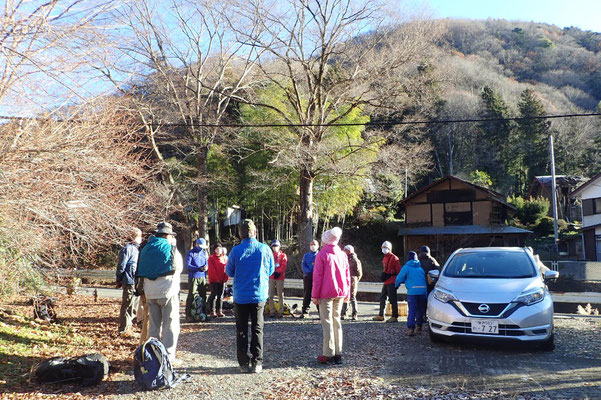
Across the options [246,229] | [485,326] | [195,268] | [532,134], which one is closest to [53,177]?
[246,229]

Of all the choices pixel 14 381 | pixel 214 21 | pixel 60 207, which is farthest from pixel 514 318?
pixel 214 21

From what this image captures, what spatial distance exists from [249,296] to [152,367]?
1.37 meters

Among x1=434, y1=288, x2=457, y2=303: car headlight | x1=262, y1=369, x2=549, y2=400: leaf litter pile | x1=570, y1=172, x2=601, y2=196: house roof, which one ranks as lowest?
x1=262, y1=369, x2=549, y2=400: leaf litter pile

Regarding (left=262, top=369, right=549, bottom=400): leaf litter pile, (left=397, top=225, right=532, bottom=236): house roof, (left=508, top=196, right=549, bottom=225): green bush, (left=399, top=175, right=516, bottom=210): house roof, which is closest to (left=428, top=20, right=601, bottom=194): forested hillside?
(left=508, top=196, right=549, bottom=225): green bush

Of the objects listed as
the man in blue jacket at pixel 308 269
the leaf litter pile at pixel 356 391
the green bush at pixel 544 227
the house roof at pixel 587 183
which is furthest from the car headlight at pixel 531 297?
the green bush at pixel 544 227

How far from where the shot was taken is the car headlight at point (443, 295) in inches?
278

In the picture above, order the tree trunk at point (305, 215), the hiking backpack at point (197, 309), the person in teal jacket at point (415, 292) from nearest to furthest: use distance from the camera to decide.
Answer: the person in teal jacket at point (415, 292), the hiking backpack at point (197, 309), the tree trunk at point (305, 215)

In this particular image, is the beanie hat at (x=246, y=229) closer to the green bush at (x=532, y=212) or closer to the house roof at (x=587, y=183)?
the house roof at (x=587, y=183)

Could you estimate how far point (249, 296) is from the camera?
19.0ft

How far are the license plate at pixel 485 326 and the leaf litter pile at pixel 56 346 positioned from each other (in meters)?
4.79

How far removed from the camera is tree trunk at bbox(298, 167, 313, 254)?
819 inches

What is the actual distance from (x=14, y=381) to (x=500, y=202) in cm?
3042

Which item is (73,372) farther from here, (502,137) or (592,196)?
(502,137)

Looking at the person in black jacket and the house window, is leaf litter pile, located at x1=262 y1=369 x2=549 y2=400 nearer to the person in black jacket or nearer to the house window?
the person in black jacket
